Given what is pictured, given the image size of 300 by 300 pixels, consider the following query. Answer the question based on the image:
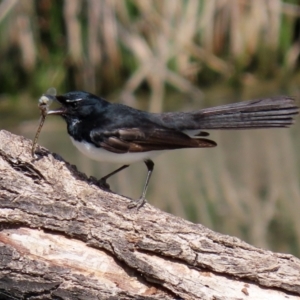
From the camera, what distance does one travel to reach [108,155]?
5.44 meters

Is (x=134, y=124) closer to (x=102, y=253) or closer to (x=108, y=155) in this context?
(x=108, y=155)

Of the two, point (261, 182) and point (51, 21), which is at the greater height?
point (51, 21)

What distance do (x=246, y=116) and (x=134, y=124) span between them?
2.49ft

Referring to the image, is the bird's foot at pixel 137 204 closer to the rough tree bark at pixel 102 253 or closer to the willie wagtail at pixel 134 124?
the rough tree bark at pixel 102 253

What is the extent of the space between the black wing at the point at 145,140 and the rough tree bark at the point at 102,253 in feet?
2.82

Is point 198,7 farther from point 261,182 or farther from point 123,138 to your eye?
point 123,138

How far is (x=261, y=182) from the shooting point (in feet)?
29.5

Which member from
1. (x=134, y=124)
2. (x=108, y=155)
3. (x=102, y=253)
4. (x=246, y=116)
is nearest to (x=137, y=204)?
(x=102, y=253)

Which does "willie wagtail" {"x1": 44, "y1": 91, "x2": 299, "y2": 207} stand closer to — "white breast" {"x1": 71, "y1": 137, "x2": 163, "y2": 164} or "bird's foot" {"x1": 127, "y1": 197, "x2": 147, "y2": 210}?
"white breast" {"x1": 71, "y1": 137, "x2": 163, "y2": 164}

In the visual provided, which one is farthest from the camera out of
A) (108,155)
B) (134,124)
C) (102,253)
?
(134,124)

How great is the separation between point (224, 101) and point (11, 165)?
8.38 m

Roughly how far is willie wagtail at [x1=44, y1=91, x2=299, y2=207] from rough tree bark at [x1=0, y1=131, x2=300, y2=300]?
2.77 ft

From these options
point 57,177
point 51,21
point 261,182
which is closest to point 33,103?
point 51,21

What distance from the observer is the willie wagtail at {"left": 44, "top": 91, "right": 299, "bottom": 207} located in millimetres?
5402
